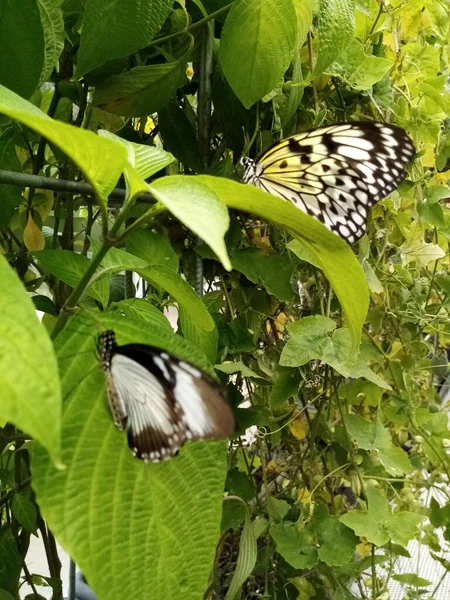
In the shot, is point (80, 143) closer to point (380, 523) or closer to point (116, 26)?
point (116, 26)

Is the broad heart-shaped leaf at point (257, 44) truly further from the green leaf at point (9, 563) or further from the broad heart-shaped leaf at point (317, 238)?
the green leaf at point (9, 563)

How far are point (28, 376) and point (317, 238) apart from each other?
13 centimetres

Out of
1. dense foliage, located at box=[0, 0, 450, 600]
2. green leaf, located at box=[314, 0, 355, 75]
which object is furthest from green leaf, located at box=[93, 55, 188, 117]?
green leaf, located at box=[314, 0, 355, 75]

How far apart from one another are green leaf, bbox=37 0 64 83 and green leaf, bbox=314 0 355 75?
188 millimetres

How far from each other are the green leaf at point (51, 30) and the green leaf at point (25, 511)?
31 centimetres

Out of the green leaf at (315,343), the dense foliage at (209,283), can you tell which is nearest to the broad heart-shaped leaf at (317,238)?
the dense foliage at (209,283)

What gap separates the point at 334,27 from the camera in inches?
17.7

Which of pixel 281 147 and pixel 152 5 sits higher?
pixel 152 5

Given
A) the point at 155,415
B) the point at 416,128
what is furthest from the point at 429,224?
the point at 155,415

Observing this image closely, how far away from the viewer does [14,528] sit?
0.50 m

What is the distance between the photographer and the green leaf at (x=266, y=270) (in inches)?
21.7

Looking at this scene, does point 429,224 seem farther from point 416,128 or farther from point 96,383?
point 96,383

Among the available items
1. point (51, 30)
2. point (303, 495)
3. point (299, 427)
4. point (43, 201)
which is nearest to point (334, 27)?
point (51, 30)

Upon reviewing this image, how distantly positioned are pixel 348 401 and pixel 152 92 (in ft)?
1.29
